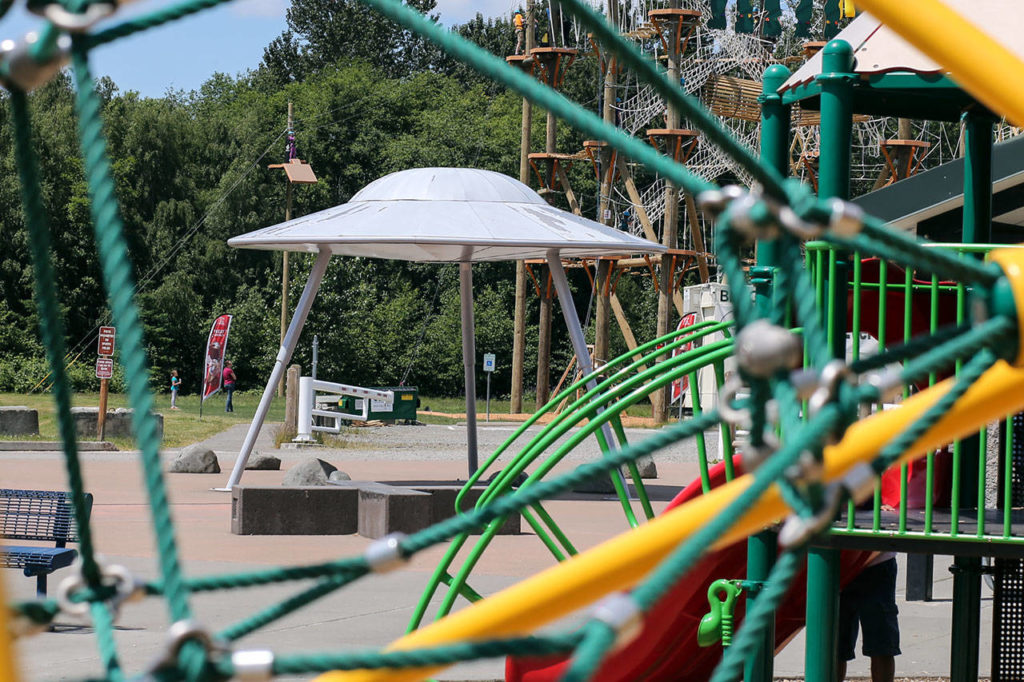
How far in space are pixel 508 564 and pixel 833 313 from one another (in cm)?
596

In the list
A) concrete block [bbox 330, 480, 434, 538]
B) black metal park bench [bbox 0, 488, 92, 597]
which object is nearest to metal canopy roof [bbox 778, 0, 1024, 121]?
black metal park bench [bbox 0, 488, 92, 597]

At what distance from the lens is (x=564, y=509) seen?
44.7ft

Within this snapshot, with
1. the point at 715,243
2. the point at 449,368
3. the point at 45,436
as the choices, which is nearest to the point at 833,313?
the point at 715,243

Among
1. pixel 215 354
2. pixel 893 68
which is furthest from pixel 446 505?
pixel 215 354

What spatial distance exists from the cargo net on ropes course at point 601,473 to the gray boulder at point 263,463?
16.3 m

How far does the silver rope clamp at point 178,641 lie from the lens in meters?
1.29

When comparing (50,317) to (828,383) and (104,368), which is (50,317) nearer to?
(828,383)

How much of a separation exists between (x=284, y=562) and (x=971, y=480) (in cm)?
553

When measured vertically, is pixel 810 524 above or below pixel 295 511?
above

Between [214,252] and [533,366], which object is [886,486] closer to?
[533,366]

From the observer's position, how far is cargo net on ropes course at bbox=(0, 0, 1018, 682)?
1354 mm

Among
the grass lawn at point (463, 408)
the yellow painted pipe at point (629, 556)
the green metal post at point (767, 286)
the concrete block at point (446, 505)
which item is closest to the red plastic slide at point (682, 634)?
the green metal post at point (767, 286)

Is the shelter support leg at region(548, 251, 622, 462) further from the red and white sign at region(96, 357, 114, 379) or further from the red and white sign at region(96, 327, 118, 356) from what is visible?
the red and white sign at region(96, 327, 118, 356)

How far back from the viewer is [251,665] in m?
1.33
